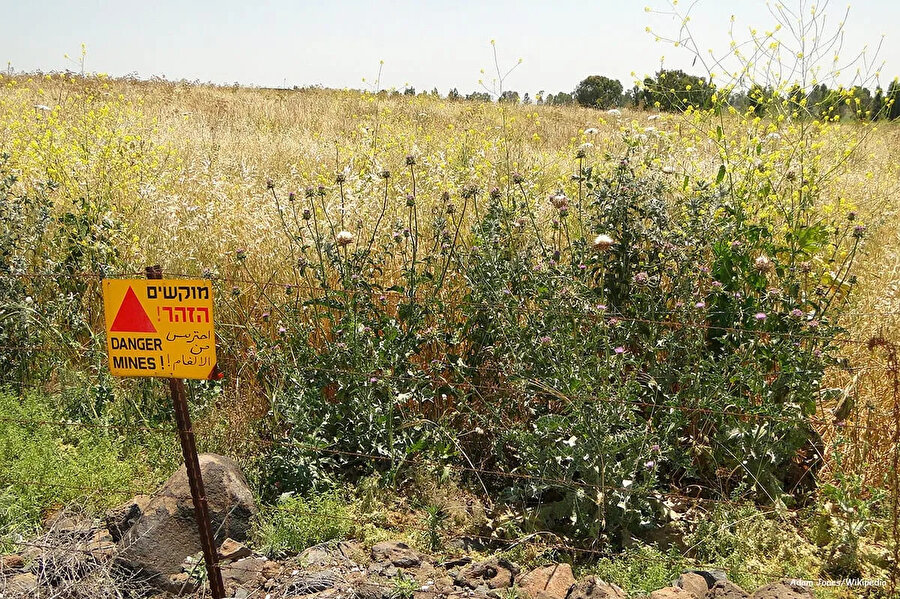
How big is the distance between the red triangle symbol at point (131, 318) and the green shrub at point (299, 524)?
3.86ft

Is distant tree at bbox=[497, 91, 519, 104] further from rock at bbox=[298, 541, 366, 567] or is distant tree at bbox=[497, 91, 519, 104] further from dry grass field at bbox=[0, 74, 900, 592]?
rock at bbox=[298, 541, 366, 567]

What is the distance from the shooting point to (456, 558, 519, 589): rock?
307cm

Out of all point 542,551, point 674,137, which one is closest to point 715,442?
point 542,551

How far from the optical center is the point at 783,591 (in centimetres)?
277

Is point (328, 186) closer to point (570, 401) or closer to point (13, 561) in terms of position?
point (570, 401)

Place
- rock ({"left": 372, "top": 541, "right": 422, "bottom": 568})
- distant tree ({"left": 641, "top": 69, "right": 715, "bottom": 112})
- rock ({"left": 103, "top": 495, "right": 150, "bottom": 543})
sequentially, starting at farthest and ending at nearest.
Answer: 1. distant tree ({"left": 641, "top": 69, "right": 715, "bottom": 112})
2. rock ({"left": 103, "top": 495, "right": 150, "bottom": 543})
3. rock ({"left": 372, "top": 541, "right": 422, "bottom": 568})

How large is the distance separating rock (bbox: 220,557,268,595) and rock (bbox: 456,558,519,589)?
35.4 inches

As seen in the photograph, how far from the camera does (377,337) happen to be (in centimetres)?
409

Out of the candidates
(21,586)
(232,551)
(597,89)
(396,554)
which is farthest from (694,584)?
(597,89)

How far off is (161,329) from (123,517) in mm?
1180

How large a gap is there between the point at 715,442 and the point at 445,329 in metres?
1.69

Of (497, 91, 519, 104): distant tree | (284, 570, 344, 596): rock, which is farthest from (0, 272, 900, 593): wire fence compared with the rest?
(497, 91, 519, 104): distant tree

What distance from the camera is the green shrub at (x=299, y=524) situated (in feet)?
10.8

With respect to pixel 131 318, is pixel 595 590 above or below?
below
